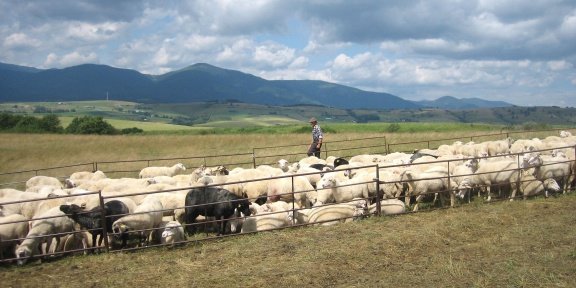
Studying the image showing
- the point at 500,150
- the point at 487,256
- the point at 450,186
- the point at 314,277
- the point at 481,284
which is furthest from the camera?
the point at 500,150

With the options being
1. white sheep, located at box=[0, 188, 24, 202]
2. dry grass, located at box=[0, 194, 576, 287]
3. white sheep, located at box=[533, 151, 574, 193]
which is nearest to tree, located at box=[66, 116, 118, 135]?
white sheep, located at box=[0, 188, 24, 202]

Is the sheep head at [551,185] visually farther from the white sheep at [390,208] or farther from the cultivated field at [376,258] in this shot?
the white sheep at [390,208]

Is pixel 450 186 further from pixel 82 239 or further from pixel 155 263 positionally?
pixel 82 239

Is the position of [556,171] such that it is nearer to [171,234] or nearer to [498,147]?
[498,147]

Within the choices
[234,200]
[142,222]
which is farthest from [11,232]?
[234,200]

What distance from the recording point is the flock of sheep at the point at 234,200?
1034cm

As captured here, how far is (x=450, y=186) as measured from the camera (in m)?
13.5

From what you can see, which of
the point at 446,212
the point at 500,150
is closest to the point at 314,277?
the point at 446,212

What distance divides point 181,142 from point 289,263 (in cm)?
3269

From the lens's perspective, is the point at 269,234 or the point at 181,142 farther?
the point at 181,142

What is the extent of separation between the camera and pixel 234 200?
11125mm

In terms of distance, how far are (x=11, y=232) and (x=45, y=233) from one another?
0.78 m

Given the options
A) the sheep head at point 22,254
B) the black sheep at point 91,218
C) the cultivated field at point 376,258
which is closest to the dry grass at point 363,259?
the cultivated field at point 376,258

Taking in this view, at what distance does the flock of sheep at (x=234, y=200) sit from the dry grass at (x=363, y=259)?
57cm
